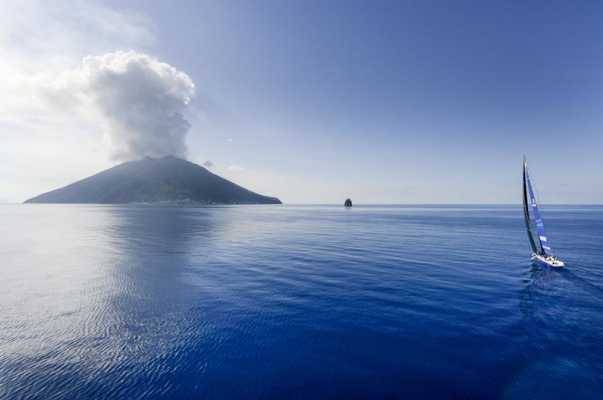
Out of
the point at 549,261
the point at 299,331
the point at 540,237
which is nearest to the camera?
the point at 299,331

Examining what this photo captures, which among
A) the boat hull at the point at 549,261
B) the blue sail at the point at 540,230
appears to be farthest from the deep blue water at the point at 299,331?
the blue sail at the point at 540,230

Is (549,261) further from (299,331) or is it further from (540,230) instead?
(299,331)

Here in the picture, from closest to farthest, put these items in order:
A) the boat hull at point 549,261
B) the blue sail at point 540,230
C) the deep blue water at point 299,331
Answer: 1. the deep blue water at point 299,331
2. the boat hull at point 549,261
3. the blue sail at point 540,230

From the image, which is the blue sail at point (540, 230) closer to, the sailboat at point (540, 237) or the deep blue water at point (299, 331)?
the sailboat at point (540, 237)

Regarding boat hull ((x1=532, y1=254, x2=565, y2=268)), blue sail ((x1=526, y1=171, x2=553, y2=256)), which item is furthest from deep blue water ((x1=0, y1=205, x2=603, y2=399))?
blue sail ((x1=526, y1=171, x2=553, y2=256))

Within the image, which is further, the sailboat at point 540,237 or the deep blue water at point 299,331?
the sailboat at point 540,237

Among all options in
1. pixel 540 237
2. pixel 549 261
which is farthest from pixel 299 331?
pixel 540 237

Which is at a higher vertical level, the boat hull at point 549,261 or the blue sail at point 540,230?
the blue sail at point 540,230

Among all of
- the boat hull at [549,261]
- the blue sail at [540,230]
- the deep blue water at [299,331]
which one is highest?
the blue sail at [540,230]

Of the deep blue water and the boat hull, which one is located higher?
the boat hull

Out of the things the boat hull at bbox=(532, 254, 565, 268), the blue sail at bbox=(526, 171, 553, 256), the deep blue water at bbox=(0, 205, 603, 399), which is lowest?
the deep blue water at bbox=(0, 205, 603, 399)

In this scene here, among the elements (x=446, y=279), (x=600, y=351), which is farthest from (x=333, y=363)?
(x=446, y=279)

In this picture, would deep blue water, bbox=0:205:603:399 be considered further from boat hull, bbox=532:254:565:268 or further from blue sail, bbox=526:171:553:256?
blue sail, bbox=526:171:553:256

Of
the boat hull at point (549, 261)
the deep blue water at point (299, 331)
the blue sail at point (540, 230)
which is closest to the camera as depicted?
the deep blue water at point (299, 331)
